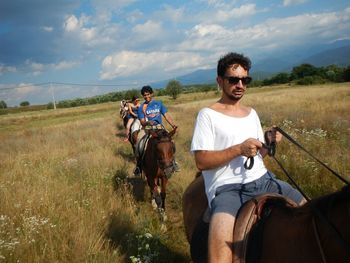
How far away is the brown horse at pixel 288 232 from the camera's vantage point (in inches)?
72.2

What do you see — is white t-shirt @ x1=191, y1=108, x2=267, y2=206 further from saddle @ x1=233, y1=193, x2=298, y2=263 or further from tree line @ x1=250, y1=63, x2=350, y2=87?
tree line @ x1=250, y1=63, x2=350, y2=87

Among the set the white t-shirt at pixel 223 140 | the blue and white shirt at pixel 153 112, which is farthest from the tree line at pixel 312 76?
the white t-shirt at pixel 223 140

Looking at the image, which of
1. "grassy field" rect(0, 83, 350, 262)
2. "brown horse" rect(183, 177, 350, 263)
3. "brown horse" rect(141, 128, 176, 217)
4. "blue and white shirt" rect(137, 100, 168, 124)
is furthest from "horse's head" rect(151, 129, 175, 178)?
"brown horse" rect(183, 177, 350, 263)

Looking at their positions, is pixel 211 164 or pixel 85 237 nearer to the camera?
pixel 211 164

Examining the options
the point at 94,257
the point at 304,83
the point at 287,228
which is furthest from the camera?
the point at 304,83

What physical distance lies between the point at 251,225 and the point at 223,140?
27.9 inches

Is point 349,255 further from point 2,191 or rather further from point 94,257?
point 2,191

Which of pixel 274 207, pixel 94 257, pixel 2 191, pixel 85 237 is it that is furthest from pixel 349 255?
pixel 2 191

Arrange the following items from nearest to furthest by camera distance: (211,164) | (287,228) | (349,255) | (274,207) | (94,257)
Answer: (349,255) < (287,228) < (274,207) < (211,164) < (94,257)

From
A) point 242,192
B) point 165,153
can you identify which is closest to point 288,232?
point 242,192

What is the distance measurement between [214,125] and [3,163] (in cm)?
998

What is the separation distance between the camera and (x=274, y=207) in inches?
102

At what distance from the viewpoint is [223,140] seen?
288 centimetres

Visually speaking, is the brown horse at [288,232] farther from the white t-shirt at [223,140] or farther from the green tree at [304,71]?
the green tree at [304,71]
